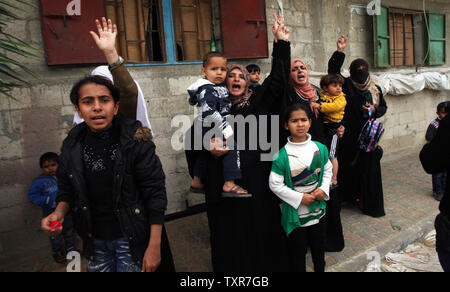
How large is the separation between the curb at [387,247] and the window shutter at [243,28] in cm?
325

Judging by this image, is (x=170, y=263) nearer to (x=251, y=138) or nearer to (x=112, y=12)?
(x=251, y=138)

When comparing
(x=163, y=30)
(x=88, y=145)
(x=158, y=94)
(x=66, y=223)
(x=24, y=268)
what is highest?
(x=163, y=30)

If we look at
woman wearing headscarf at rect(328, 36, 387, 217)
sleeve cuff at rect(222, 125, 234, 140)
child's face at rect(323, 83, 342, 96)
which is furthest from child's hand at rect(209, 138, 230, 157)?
woman wearing headscarf at rect(328, 36, 387, 217)

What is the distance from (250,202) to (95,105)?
4.61ft

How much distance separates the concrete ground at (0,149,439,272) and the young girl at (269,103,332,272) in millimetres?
867

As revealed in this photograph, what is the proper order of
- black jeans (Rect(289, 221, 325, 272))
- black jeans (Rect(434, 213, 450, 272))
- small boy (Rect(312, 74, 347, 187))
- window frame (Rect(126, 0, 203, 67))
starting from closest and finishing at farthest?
black jeans (Rect(434, 213, 450, 272))
black jeans (Rect(289, 221, 325, 272))
small boy (Rect(312, 74, 347, 187))
window frame (Rect(126, 0, 203, 67))

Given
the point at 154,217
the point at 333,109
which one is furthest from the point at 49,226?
the point at 333,109

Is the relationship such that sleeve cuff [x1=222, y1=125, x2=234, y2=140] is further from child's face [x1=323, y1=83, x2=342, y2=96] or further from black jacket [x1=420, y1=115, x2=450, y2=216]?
child's face [x1=323, y1=83, x2=342, y2=96]

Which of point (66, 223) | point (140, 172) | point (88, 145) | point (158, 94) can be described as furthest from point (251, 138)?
point (66, 223)

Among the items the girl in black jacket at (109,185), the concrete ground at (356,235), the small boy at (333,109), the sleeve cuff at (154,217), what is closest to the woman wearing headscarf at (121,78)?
the girl in black jacket at (109,185)

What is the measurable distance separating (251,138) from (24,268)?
10.3 feet

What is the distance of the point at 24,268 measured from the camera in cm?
339

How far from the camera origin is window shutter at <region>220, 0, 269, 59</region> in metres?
4.45

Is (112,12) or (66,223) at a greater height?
(112,12)
